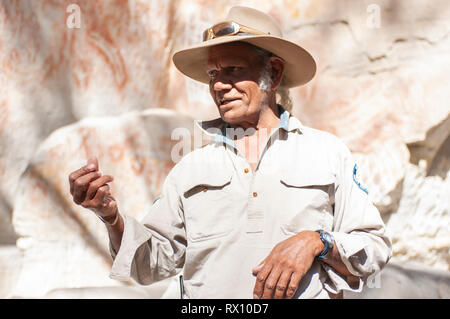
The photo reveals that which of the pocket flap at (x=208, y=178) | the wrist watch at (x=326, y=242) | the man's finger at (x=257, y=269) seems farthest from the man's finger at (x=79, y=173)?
the wrist watch at (x=326, y=242)

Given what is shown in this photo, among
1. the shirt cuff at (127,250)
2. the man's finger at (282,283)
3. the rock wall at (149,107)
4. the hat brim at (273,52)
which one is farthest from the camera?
the rock wall at (149,107)

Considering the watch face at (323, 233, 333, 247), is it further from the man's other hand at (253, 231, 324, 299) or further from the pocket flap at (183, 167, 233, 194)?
the pocket flap at (183, 167, 233, 194)

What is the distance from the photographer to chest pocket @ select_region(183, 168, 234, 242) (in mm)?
1291

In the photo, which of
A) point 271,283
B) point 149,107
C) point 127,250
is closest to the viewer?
point 271,283

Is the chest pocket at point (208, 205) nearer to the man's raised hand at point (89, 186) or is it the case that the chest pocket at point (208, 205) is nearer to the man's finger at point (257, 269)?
the man's finger at point (257, 269)

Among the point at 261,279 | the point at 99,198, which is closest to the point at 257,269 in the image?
the point at 261,279

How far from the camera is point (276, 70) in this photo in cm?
146

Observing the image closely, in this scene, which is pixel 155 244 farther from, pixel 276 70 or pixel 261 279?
pixel 276 70

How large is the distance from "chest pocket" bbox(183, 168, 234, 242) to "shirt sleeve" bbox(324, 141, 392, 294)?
0.25 m

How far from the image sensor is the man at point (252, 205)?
119 centimetres

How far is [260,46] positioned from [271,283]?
1.90 ft

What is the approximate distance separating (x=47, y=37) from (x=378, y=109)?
1484 mm

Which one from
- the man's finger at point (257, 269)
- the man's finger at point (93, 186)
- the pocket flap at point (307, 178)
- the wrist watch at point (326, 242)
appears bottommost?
the man's finger at point (257, 269)
